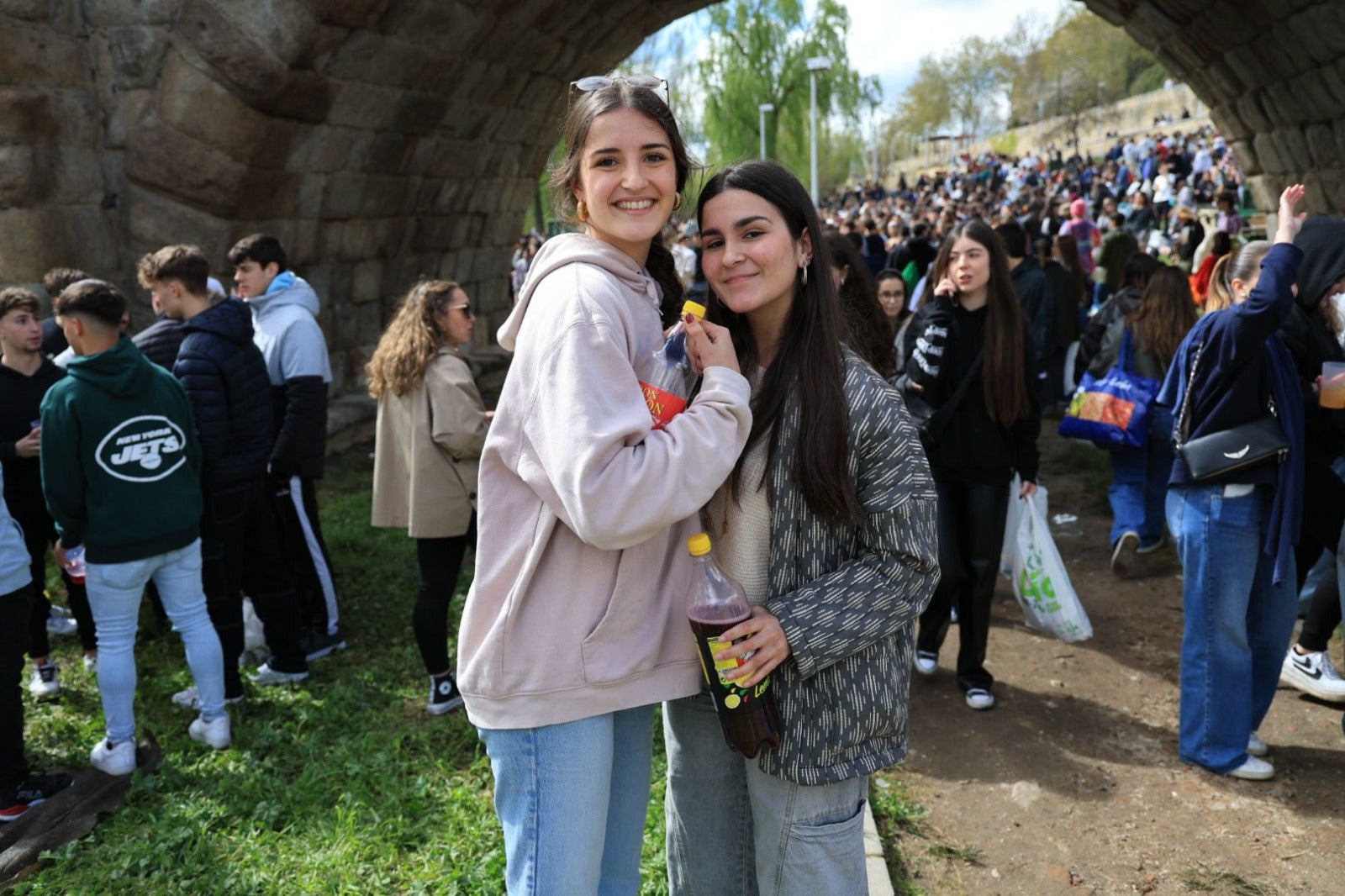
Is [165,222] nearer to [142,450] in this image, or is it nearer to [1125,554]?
[142,450]

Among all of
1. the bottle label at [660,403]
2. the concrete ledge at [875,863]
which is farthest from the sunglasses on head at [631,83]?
the concrete ledge at [875,863]

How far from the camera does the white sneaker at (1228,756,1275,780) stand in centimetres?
373

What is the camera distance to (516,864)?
1.86m

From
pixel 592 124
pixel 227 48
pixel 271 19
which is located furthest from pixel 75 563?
pixel 271 19

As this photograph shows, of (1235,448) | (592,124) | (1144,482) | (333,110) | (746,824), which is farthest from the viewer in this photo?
(333,110)

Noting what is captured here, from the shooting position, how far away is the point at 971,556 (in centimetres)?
438

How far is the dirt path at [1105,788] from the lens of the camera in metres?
3.27

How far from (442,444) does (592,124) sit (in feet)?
8.35

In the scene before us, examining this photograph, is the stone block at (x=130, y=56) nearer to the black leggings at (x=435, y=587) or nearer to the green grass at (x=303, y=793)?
the green grass at (x=303, y=793)

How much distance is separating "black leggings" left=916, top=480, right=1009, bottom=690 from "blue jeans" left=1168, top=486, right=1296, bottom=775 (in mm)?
733

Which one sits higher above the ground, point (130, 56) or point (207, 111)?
point (130, 56)

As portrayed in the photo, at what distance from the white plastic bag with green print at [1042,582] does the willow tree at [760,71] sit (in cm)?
3061

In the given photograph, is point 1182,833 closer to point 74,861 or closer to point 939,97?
point 74,861

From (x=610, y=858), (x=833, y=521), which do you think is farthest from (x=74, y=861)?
(x=833, y=521)
